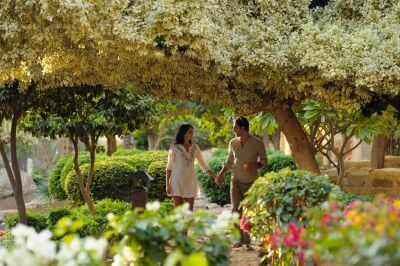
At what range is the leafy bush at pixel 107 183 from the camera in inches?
581

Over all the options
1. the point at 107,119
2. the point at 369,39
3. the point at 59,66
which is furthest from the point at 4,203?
the point at 369,39

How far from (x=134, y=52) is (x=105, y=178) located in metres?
7.71

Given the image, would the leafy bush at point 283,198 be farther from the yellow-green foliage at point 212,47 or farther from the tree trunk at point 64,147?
the tree trunk at point 64,147

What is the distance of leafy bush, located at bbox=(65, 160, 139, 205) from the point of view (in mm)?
14750

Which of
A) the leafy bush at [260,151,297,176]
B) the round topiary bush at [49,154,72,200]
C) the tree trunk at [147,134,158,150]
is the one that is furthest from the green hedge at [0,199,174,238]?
the tree trunk at [147,134,158,150]

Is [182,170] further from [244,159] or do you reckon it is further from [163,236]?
[163,236]

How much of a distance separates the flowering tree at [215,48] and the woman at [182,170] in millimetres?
1223

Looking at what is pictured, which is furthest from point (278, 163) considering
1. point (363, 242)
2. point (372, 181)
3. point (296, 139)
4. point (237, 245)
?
point (363, 242)

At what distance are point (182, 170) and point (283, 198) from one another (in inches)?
171

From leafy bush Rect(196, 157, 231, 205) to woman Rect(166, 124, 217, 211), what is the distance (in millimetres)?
6752

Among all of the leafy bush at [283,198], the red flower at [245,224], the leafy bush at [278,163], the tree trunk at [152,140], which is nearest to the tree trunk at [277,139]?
the leafy bush at [278,163]

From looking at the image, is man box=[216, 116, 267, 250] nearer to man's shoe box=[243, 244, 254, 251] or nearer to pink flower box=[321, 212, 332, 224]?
man's shoe box=[243, 244, 254, 251]

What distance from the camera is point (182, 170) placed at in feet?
33.2

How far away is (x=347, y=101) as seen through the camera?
7957mm
